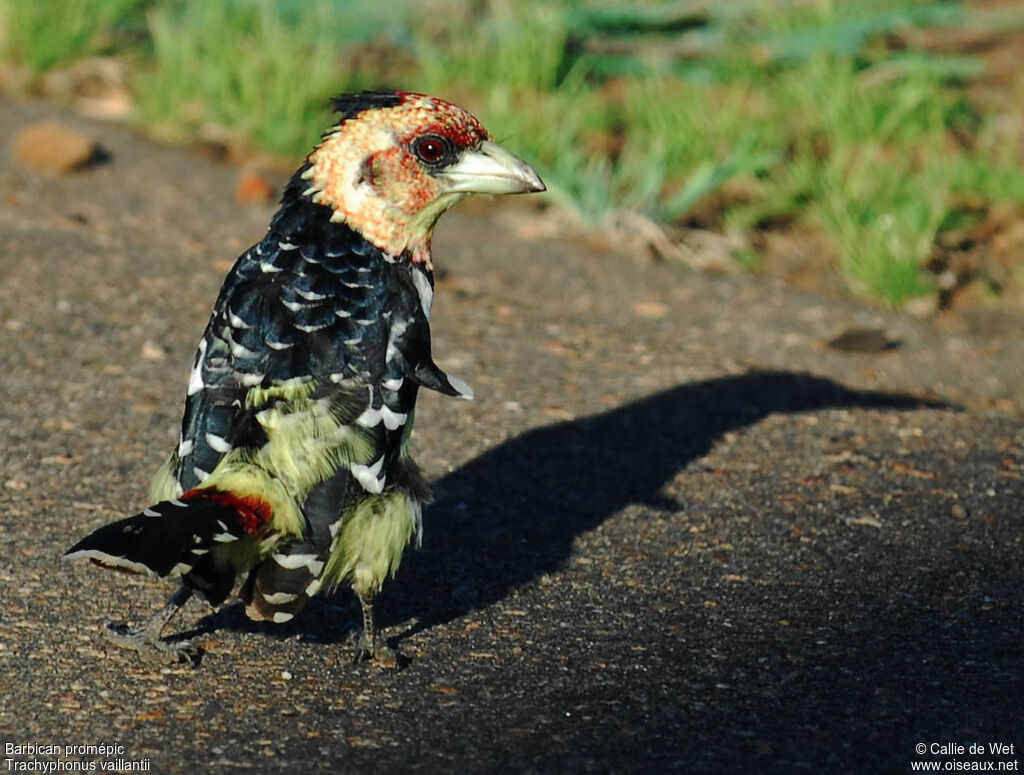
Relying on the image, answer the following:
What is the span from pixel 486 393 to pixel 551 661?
74.8 inches

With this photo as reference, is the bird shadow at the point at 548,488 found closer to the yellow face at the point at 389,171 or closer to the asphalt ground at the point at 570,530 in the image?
the asphalt ground at the point at 570,530

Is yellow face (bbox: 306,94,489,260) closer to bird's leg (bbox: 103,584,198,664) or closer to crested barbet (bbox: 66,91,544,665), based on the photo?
crested barbet (bbox: 66,91,544,665)

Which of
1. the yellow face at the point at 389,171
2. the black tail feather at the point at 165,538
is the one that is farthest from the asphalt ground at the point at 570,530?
the yellow face at the point at 389,171

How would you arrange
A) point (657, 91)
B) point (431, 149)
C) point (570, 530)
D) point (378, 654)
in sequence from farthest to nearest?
1. point (657, 91)
2. point (570, 530)
3. point (431, 149)
4. point (378, 654)

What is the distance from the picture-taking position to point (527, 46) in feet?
27.0

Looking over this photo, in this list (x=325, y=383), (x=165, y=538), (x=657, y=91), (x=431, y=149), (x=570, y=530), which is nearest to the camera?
(x=165, y=538)

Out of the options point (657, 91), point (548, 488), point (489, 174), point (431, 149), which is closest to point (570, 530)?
point (548, 488)

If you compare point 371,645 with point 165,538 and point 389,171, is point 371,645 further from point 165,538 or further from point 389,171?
point 389,171

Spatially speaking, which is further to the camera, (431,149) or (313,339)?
(431,149)

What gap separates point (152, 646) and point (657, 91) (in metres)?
5.25

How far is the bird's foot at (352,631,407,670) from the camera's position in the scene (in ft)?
12.7

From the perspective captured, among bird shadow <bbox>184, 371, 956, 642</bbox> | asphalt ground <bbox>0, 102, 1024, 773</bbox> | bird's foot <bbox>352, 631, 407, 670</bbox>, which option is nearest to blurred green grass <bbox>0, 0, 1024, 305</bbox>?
asphalt ground <bbox>0, 102, 1024, 773</bbox>

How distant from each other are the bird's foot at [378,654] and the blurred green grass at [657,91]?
3739 millimetres

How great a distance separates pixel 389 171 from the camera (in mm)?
3969
